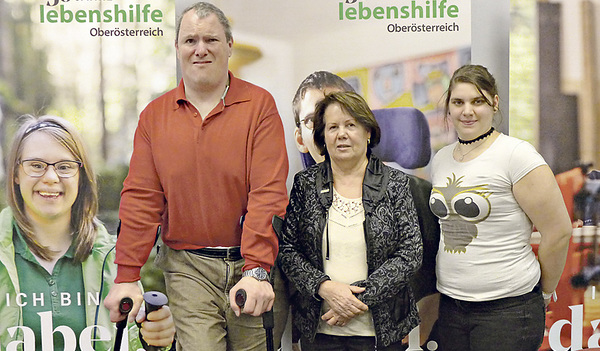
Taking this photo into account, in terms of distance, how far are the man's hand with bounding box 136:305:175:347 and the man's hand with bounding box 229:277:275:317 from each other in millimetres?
913

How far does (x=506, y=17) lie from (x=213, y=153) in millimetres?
1683

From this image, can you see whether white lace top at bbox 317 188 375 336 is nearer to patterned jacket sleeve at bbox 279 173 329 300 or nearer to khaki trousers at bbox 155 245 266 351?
patterned jacket sleeve at bbox 279 173 329 300

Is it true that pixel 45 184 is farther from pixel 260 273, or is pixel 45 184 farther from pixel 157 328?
pixel 260 273

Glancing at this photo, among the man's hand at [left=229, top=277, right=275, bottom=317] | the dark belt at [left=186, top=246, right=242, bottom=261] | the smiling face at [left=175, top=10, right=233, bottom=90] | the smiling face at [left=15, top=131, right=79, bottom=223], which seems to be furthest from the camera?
the smiling face at [left=15, top=131, right=79, bottom=223]

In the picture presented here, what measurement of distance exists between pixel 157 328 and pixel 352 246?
123 centimetres

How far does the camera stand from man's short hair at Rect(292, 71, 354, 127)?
8.68 ft

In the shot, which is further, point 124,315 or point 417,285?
point 417,285

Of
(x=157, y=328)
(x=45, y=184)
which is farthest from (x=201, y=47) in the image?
(x=157, y=328)

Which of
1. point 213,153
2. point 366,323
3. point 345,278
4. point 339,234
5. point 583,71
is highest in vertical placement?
point 583,71

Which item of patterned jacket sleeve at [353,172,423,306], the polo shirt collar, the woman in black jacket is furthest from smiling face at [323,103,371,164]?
the polo shirt collar

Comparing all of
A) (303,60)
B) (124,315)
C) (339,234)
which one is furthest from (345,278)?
(303,60)

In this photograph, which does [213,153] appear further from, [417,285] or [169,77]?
[417,285]

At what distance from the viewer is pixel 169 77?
104 inches

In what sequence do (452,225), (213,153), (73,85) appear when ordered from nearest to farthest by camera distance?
(213,153), (452,225), (73,85)
